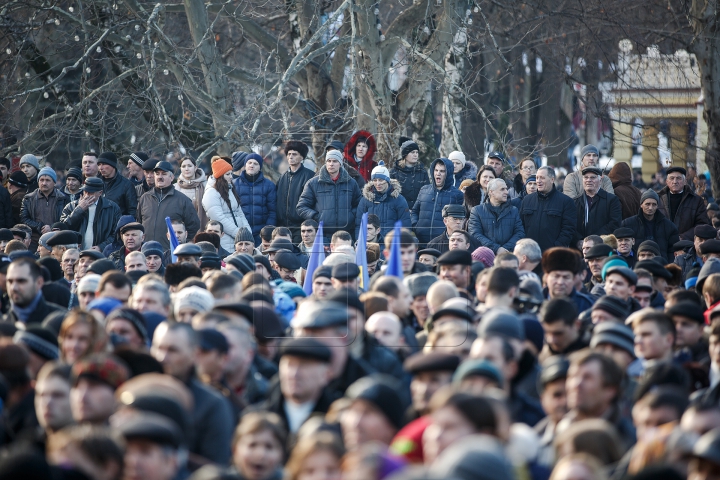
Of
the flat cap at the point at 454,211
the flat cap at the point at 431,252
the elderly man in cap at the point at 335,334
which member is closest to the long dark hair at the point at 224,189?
the flat cap at the point at 454,211

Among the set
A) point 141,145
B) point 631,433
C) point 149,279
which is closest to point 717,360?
point 631,433

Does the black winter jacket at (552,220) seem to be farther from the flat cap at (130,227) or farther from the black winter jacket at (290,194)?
the flat cap at (130,227)

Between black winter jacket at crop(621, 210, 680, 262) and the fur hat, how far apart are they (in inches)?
138

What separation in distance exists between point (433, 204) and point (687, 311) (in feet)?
17.6

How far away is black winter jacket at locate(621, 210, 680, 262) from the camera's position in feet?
40.5

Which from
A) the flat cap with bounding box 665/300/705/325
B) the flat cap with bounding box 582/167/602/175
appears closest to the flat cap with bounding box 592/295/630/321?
the flat cap with bounding box 665/300/705/325

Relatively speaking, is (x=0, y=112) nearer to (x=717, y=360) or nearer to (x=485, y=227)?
(x=485, y=227)

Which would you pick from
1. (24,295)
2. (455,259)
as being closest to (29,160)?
(24,295)

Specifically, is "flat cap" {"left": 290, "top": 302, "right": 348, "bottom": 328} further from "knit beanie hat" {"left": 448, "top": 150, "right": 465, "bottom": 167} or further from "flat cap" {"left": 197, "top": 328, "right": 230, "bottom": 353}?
"knit beanie hat" {"left": 448, "top": 150, "right": 465, "bottom": 167}

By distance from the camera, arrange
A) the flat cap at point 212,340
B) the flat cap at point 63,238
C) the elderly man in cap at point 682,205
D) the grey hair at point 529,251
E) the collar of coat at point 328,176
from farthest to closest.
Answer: the elderly man in cap at point 682,205
the collar of coat at point 328,176
the flat cap at point 63,238
the grey hair at point 529,251
the flat cap at point 212,340

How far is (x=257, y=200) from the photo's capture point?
13.0 meters

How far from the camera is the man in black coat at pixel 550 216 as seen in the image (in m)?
12.2

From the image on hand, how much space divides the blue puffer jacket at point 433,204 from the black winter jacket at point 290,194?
4.69 ft

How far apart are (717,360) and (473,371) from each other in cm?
203
